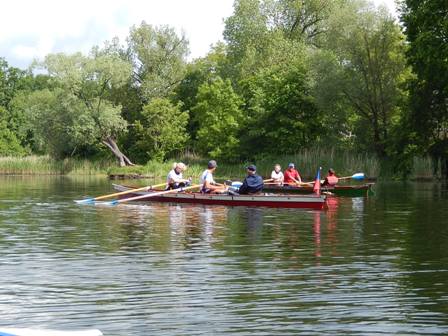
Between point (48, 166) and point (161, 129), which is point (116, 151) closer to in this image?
point (161, 129)

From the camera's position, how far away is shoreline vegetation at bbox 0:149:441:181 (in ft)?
163

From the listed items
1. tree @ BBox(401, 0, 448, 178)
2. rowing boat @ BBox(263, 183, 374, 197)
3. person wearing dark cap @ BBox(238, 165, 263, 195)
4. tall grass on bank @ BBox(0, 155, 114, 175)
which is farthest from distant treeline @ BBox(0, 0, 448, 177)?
person wearing dark cap @ BBox(238, 165, 263, 195)

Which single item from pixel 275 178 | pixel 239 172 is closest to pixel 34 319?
pixel 275 178

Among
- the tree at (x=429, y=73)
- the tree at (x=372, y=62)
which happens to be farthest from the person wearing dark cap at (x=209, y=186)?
the tree at (x=372, y=62)

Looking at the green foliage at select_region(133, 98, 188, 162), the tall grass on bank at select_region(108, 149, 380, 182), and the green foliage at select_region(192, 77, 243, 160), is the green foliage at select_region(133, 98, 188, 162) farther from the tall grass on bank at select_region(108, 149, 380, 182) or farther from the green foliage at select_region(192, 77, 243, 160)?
the tall grass on bank at select_region(108, 149, 380, 182)

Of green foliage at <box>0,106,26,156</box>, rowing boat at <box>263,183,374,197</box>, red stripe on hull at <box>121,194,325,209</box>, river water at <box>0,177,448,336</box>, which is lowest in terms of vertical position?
river water at <box>0,177,448,336</box>

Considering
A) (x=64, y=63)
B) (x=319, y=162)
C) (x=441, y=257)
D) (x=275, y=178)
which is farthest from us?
(x=64, y=63)

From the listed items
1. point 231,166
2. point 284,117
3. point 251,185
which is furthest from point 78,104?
point 251,185

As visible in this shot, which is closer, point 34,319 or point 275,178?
point 34,319

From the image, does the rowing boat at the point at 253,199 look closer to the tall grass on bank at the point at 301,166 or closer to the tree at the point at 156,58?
the tall grass on bank at the point at 301,166

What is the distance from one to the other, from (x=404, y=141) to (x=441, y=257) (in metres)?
31.2

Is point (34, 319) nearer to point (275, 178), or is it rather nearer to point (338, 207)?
point (338, 207)

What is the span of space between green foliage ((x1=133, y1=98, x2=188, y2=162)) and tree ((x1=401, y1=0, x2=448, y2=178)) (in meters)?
31.3

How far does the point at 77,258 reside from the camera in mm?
16562
